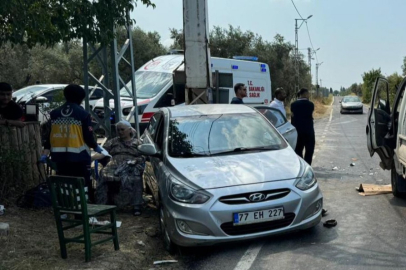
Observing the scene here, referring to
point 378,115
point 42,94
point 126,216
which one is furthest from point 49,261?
point 42,94

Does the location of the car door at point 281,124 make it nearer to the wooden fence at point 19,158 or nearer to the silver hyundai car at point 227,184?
the silver hyundai car at point 227,184

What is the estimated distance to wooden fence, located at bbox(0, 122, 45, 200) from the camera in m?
6.59

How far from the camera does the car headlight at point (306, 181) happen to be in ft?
17.4

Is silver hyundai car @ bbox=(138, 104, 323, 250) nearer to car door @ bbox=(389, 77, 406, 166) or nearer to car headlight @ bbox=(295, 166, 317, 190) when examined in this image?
car headlight @ bbox=(295, 166, 317, 190)

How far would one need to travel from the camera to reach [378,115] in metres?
7.62

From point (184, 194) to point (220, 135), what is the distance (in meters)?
1.33

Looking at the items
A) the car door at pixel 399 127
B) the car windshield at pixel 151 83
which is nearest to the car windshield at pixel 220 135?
the car door at pixel 399 127

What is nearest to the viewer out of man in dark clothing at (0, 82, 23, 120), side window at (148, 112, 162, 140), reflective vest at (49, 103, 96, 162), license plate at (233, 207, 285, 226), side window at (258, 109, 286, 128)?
license plate at (233, 207, 285, 226)

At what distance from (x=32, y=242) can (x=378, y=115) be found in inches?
217

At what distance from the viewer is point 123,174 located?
22.1 feet

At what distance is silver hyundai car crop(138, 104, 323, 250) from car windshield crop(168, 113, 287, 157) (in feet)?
0.04

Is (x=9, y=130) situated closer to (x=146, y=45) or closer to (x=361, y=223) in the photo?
(x=361, y=223)

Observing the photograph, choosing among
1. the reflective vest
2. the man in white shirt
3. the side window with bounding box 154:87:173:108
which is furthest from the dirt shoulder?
the side window with bounding box 154:87:173:108

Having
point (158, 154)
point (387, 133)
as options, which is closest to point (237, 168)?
point (158, 154)
